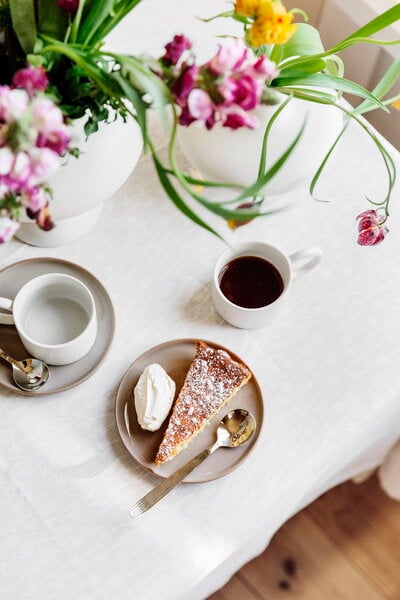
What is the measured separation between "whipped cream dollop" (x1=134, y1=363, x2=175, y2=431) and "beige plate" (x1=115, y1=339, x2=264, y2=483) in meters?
0.02

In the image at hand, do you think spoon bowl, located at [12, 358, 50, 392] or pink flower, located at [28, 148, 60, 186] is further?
spoon bowl, located at [12, 358, 50, 392]

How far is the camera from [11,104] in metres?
0.52

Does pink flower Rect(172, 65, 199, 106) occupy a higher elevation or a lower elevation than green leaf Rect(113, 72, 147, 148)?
higher

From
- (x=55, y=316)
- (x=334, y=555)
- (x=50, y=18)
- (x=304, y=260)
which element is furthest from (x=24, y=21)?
(x=334, y=555)

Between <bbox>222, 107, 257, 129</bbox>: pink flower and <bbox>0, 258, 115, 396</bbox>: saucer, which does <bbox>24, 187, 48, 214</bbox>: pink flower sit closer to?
<bbox>222, 107, 257, 129</bbox>: pink flower

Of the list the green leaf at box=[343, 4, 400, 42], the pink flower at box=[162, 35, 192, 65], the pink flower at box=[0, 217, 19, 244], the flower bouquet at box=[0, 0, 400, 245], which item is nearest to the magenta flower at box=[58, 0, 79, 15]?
the flower bouquet at box=[0, 0, 400, 245]

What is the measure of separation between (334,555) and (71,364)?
896 mm

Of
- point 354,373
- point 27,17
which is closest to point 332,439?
point 354,373

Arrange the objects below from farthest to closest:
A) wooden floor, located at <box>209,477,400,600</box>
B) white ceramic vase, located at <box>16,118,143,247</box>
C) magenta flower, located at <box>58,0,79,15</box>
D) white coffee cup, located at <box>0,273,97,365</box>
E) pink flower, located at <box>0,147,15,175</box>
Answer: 1. wooden floor, located at <box>209,477,400,600</box>
2. white coffee cup, located at <box>0,273,97,365</box>
3. white ceramic vase, located at <box>16,118,143,247</box>
4. magenta flower, located at <box>58,0,79,15</box>
5. pink flower, located at <box>0,147,15,175</box>

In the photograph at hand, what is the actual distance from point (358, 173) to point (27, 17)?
0.54 meters

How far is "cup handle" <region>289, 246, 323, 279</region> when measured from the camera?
92 cm

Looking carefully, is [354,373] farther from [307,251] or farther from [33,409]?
[33,409]

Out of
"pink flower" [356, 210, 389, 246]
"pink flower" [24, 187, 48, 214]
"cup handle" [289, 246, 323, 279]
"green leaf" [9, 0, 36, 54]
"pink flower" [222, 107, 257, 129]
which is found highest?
"pink flower" [222, 107, 257, 129]

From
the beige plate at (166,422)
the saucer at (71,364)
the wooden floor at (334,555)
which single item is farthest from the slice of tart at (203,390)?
the wooden floor at (334,555)
